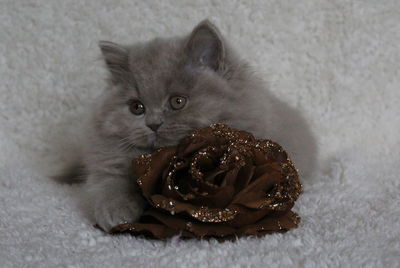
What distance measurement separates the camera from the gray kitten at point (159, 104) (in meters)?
1.37

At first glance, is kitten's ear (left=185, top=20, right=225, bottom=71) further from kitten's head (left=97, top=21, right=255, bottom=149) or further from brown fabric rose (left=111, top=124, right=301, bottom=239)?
brown fabric rose (left=111, top=124, right=301, bottom=239)

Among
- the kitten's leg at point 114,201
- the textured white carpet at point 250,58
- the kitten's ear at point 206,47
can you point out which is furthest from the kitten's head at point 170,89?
the textured white carpet at point 250,58

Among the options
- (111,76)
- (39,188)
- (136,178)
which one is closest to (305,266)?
(136,178)

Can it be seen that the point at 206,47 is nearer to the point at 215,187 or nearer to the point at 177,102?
the point at 177,102

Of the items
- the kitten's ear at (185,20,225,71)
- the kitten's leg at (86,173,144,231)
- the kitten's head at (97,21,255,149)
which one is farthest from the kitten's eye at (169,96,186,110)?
the kitten's leg at (86,173,144,231)

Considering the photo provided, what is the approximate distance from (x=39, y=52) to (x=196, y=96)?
1080 mm

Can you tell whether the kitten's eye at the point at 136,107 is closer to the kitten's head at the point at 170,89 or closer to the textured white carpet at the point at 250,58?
the kitten's head at the point at 170,89

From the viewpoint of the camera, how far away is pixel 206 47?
56.6 inches

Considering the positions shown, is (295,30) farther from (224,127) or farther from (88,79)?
(224,127)

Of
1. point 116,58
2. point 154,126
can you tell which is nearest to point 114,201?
point 154,126

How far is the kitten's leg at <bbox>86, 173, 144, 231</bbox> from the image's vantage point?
1294 mm

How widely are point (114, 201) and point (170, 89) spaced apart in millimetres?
308

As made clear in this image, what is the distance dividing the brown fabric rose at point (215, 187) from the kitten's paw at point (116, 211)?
0.07ft

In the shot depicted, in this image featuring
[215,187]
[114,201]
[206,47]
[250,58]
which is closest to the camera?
[215,187]
